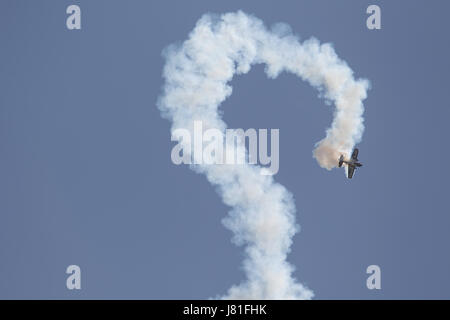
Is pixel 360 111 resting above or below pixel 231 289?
above

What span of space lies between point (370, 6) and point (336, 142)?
1930cm

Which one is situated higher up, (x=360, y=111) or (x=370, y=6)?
(x=370, y=6)
